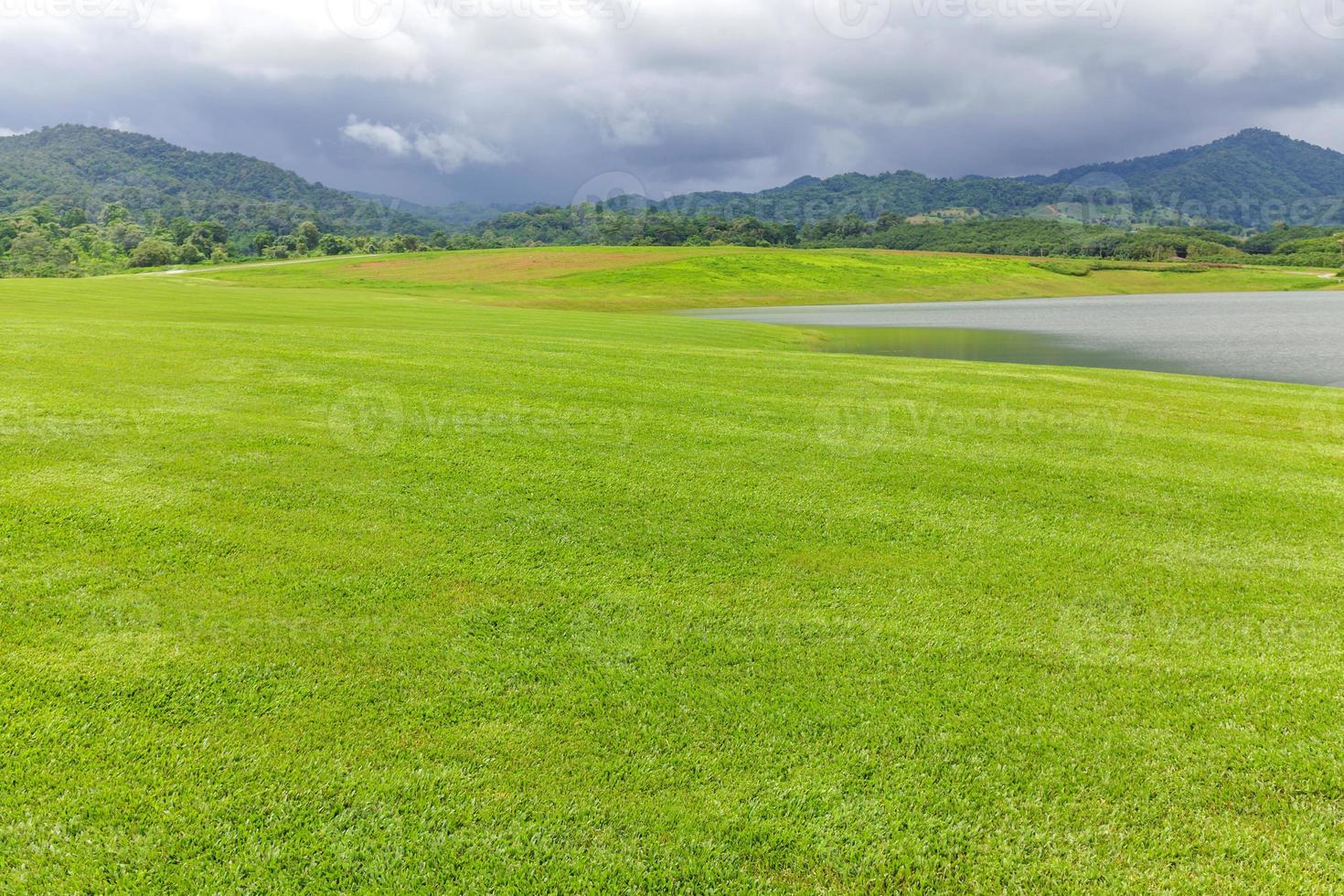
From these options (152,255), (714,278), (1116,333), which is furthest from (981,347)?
(152,255)

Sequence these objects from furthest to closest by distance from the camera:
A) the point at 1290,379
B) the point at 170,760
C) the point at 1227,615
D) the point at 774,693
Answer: the point at 1290,379
the point at 1227,615
the point at 774,693
the point at 170,760

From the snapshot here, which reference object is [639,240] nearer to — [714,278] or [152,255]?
[714,278]

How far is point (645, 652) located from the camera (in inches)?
256

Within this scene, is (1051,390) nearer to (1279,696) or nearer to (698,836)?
(1279,696)

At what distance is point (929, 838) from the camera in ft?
15.4

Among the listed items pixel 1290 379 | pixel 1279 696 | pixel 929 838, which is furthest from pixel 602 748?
pixel 1290 379

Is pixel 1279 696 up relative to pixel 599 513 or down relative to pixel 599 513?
down

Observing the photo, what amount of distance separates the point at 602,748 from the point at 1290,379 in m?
36.8

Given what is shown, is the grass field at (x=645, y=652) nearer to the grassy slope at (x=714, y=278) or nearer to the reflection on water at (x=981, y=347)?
the reflection on water at (x=981, y=347)

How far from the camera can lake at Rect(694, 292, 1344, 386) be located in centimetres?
3478

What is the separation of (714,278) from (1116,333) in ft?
173

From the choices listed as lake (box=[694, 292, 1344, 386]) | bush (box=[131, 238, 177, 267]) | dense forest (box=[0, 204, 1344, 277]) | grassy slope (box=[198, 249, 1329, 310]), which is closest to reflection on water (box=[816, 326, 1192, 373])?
lake (box=[694, 292, 1344, 386])

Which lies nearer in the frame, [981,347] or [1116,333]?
[981,347]

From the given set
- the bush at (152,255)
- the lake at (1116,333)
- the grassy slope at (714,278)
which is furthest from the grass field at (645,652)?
the bush at (152,255)
